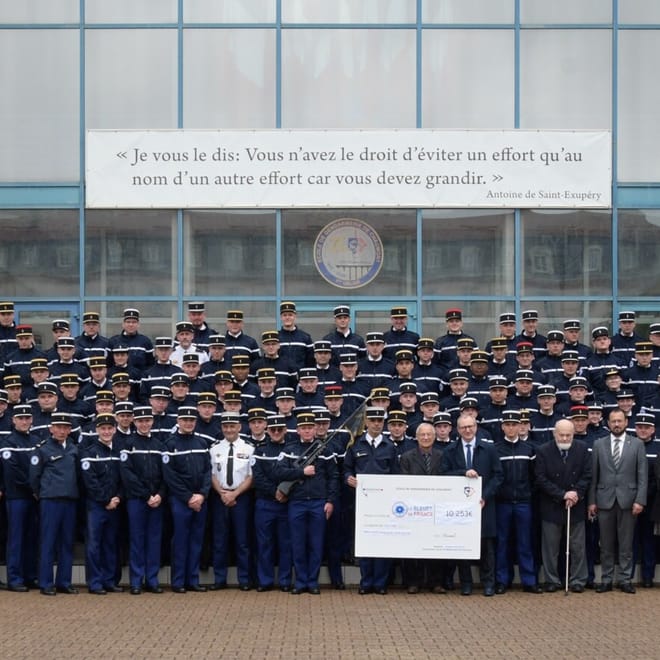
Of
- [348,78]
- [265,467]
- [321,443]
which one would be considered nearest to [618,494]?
[321,443]

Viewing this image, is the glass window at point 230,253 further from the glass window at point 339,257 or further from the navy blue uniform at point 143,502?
the navy blue uniform at point 143,502

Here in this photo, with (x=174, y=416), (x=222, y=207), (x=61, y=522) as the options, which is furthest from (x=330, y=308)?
(x=61, y=522)

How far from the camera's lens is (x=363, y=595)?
46.0ft

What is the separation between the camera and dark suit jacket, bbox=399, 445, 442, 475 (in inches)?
551

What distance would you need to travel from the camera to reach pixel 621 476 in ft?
46.8

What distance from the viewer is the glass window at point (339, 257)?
19328 millimetres

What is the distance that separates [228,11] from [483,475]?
8736 mm

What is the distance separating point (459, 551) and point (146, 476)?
10.8 ft

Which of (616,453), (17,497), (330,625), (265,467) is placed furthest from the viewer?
(616,453)

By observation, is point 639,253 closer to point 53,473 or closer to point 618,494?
point 618,494

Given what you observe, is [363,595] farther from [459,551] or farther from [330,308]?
[330,308]

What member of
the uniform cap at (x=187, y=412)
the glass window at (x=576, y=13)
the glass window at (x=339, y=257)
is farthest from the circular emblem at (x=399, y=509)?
the glass window at (x=576, y=13)

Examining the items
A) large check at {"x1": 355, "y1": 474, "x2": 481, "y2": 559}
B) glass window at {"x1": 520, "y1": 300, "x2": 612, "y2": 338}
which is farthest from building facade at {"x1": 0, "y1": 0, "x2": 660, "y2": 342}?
large check at {"x1": 355, "y1": 474, "x2": 481, "y2": 559}

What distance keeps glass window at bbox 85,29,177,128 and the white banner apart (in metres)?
0.33
